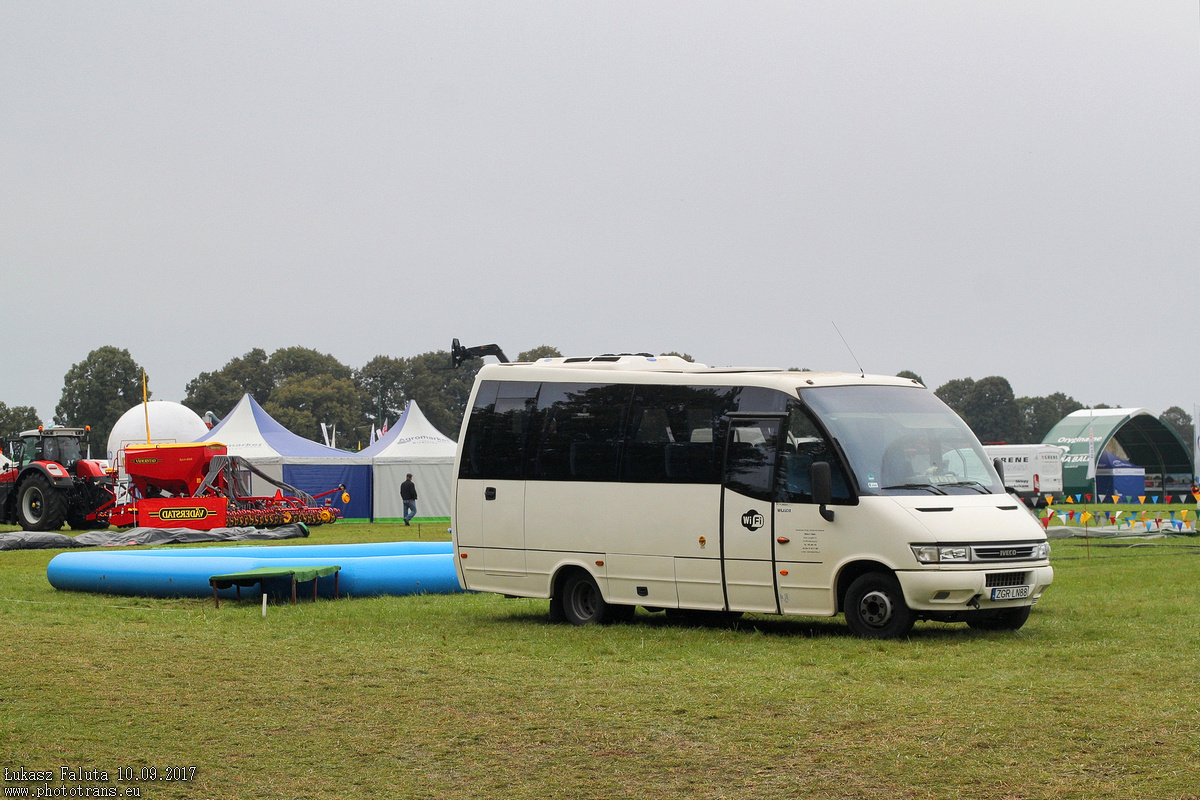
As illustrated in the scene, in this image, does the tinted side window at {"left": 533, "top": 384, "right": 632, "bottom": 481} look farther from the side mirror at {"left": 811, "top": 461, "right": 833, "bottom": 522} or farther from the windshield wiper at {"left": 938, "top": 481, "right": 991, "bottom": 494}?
the windshield wiper at {"left": 938, "top": 481, "right": 991, "bottom": 494}

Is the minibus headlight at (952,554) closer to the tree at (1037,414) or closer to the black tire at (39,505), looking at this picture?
the black tire at (39,505)

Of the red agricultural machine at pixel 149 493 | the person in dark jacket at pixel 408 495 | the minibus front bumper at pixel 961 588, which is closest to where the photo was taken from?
the minibus front bumper at pixel 961 588

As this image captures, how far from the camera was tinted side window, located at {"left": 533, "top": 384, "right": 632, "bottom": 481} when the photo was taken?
44.7ft

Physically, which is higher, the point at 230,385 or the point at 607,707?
the point at 230,385

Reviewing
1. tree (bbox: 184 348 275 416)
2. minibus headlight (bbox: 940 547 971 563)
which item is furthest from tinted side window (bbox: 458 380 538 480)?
tree (bbox: 184 348 275 416)

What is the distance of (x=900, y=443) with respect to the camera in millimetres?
12414

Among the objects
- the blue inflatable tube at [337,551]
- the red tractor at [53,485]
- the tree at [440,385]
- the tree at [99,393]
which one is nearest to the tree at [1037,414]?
the tree at [440,385]

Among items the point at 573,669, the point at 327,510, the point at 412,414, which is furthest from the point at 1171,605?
the point at 412,414

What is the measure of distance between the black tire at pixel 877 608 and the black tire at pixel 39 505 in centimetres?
2983

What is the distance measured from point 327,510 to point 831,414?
28.1 meters

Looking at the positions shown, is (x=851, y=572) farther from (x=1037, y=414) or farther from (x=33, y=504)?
(x=1037, y=414)

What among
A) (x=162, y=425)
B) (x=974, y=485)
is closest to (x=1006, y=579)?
(x=974, y=485)

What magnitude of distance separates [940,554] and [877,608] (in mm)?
842

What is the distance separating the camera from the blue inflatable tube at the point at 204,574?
1711cm
